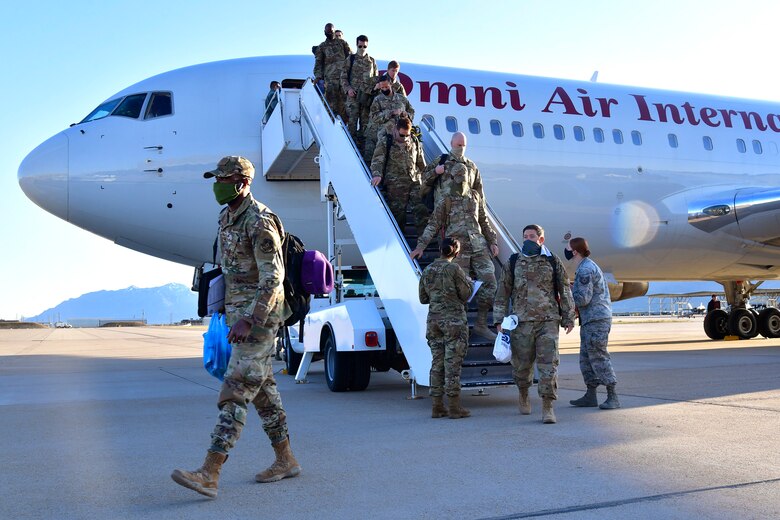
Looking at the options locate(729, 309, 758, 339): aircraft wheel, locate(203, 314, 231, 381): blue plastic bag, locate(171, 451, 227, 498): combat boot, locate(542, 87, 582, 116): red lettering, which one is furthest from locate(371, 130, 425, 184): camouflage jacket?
locate(729, 309, 758, 339): aircraft wheel

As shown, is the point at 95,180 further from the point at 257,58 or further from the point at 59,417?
the point at 59,417

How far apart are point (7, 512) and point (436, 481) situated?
81.7 inches

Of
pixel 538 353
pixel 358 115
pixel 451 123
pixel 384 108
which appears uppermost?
pixel 451 123

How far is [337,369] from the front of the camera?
8.05m

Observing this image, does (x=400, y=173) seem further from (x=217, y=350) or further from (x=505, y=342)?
(x=217, y=350)

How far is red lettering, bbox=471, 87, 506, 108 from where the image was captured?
12.7 meters

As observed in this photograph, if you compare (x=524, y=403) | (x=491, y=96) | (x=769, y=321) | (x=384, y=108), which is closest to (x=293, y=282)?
(x=524, y=403)

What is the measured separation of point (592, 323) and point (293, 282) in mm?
3572

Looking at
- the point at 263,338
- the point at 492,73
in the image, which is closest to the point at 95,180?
the point at 492,73

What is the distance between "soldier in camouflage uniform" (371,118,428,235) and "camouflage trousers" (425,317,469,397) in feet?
7.18

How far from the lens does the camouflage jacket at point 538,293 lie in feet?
19.6

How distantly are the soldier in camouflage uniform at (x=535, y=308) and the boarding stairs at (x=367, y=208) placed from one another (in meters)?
0.44

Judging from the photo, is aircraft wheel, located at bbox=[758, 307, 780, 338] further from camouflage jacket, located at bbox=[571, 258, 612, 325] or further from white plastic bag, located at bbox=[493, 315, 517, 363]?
white plastic bag, located at bbox=[493, 315, 517, 363]

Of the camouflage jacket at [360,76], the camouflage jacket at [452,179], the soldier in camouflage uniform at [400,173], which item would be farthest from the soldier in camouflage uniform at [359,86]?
the camouflage jacket at [452,179]
